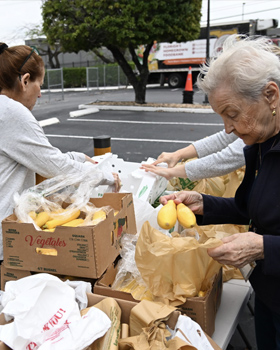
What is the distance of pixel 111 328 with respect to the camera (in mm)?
1355

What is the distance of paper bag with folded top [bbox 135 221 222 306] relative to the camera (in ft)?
5.30

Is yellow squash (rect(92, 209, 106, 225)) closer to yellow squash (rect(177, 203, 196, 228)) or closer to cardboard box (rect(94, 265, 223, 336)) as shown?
cardboard box (rect(94, 265, 223, 336))

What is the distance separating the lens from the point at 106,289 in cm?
167

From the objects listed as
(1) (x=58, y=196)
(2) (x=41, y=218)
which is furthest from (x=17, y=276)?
(1) (x=58, y=196)

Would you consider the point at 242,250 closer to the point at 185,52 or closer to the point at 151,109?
the point at 151,109

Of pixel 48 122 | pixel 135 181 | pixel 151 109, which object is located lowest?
pixel 48 122

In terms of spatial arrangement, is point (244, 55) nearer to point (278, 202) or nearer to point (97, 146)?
point (278, 202)

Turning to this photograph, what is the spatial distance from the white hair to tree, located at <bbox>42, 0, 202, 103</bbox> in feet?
40.8

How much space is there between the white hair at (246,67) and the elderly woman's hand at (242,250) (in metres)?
0.57

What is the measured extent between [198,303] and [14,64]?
1.57m

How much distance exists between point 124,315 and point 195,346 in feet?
1.04

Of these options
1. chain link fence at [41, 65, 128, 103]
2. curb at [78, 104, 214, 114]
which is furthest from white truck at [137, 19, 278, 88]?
curb at [78, 104, 214, 114]

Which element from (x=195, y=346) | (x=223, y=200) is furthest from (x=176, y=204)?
(x=195, y=346)

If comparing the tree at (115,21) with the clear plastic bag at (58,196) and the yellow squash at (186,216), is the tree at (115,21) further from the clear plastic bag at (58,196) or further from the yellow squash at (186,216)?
the yellow squash at (186,216)
